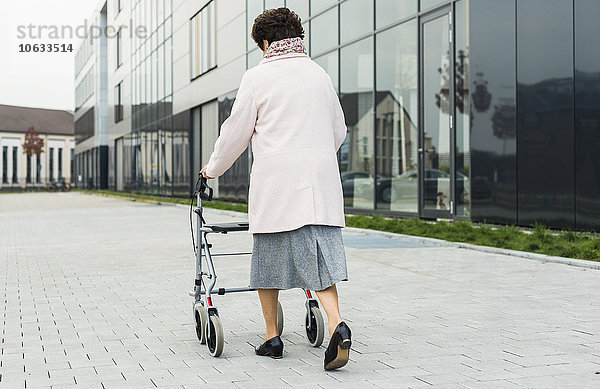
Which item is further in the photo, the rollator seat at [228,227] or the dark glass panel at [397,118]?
the dark glass panel at [397,118]

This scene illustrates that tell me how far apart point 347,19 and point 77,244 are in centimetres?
930

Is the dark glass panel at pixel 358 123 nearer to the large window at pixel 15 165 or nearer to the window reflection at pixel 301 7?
the window reflection at pixel 301 7

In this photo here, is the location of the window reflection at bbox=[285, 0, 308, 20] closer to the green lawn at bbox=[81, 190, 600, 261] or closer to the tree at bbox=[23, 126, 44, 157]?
the green lawn at bbox=[81, 190, 600, 261]

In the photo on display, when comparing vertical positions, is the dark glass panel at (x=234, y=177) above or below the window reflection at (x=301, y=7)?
below

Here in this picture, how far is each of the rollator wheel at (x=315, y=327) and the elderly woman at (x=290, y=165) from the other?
1.34 ft

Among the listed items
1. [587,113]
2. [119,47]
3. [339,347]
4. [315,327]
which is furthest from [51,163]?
[339,347]

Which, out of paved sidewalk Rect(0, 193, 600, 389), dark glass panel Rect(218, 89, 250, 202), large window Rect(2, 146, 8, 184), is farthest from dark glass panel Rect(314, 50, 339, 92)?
large window Rect(2, 146, 8, 184)

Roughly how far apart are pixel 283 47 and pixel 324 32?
15.7 metres

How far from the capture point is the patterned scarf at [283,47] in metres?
4.41

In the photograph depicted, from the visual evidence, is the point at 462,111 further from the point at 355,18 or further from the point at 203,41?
the point at 203,41

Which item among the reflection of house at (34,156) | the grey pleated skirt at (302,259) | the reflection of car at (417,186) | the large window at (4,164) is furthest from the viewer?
the reflection of house at (34,156)

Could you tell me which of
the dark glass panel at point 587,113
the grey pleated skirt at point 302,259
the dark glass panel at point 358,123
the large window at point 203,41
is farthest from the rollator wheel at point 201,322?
the large window at point 203,41

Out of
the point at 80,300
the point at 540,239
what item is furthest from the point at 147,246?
the point at 540,239

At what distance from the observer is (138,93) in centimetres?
4434
